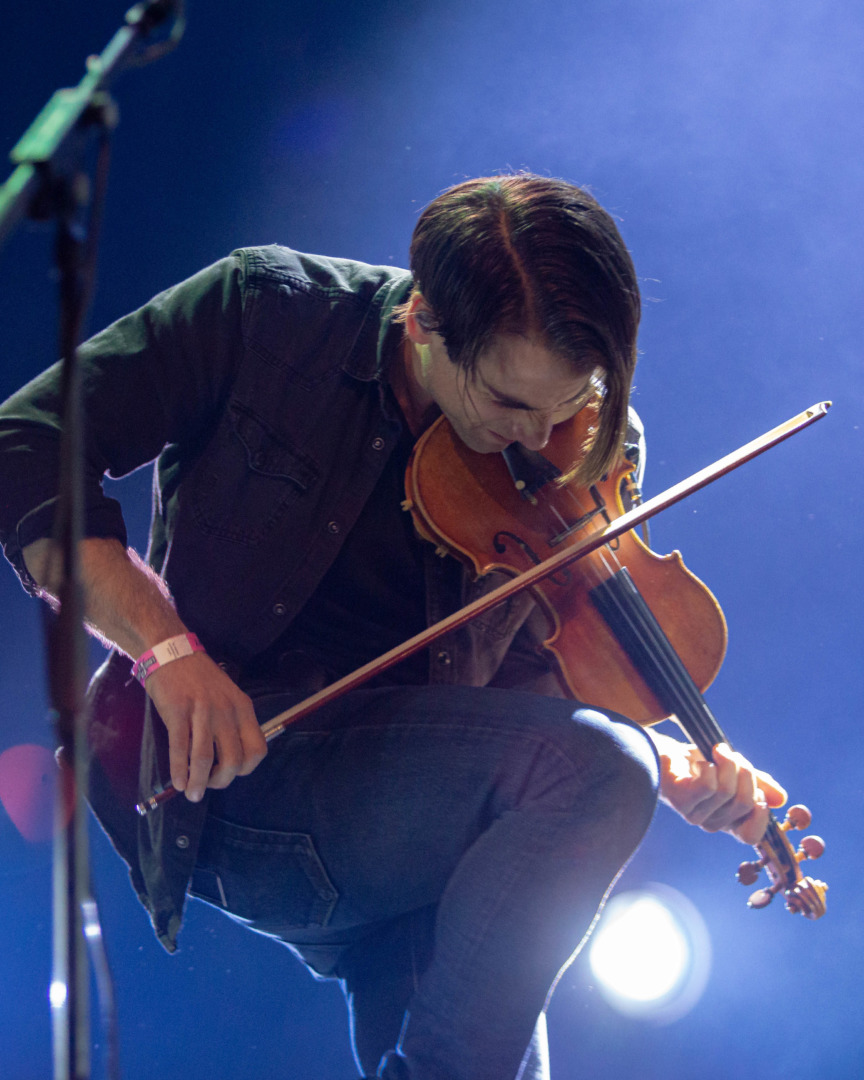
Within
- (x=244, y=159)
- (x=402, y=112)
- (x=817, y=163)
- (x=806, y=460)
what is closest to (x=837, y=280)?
(x=817, y=163)

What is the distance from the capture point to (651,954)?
6.40 feet

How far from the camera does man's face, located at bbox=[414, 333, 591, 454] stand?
3.56 feet

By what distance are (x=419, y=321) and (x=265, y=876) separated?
0.68 m

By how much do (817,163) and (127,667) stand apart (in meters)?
1.69

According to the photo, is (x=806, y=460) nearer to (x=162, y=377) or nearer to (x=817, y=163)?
(x=817, y=163)

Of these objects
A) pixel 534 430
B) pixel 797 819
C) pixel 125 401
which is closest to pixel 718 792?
pixel 797 819

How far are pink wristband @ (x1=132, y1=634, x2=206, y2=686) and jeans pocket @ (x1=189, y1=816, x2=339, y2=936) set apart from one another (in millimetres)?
233

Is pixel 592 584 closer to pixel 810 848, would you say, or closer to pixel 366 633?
pixel 366 633

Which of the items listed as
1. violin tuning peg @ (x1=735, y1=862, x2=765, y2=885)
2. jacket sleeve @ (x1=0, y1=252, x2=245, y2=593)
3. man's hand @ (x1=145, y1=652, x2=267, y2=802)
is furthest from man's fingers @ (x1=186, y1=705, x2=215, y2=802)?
violin tuning peg @ (x1=735, y1=862, x2=765, y2=885)

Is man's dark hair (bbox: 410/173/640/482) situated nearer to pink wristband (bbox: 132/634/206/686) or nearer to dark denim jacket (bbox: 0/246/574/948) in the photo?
dark denim jacket (bbox: 0/246/574/948)

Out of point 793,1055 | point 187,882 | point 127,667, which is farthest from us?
point 793,1055

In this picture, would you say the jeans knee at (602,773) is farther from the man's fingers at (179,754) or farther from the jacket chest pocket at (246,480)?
the jacket chest pocket at (246,480)

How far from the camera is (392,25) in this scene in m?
1.93

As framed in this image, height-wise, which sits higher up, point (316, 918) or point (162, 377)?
point (162, 377)
